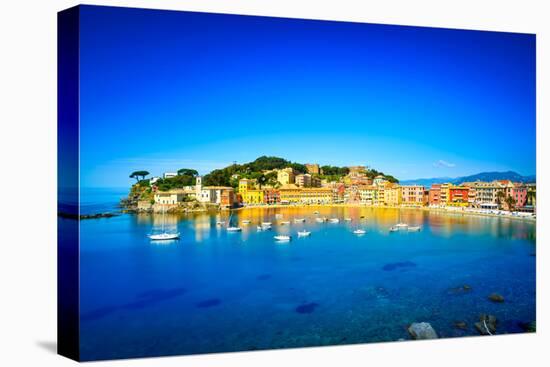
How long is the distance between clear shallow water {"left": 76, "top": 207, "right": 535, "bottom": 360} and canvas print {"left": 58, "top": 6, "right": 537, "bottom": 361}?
0.8 inches

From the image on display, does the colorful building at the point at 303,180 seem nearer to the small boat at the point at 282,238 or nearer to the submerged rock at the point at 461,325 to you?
the small boat at the point at 282,238

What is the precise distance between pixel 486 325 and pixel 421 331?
0.80 meters

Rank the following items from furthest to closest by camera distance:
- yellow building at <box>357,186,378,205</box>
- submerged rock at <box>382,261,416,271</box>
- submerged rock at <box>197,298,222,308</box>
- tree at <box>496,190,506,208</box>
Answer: yellow building at <box>357,186,378,205</box> < tree at <box>496,190,506,208</box> < submerged rock at <box>382,261,416,271</box> < submerged rock at <box>197,298,222,308</box>

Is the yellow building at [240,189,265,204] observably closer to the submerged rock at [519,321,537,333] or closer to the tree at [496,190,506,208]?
the tree at [496,190,506,208]

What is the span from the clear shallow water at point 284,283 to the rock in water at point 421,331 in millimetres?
74

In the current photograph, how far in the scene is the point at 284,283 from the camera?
4.90m

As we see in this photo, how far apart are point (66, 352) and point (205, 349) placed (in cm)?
122

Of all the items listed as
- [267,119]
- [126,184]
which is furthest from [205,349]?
[267,119]

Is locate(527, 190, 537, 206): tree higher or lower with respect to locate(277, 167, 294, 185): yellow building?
lower

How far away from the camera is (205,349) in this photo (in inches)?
169

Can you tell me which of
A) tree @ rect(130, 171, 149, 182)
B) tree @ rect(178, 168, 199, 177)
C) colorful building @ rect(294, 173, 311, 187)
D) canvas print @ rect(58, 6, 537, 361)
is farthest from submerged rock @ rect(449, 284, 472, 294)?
tree @ rect(130, 171, 149, 182)

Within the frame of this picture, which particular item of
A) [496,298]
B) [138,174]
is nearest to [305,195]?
[138,174]

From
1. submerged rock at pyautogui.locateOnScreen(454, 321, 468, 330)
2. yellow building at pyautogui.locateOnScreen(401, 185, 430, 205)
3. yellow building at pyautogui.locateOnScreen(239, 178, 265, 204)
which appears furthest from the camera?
yellow building at pyautogui.locateOnScreen(401, 185, 430, 205)

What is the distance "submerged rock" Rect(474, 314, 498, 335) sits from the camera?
4.96 m
